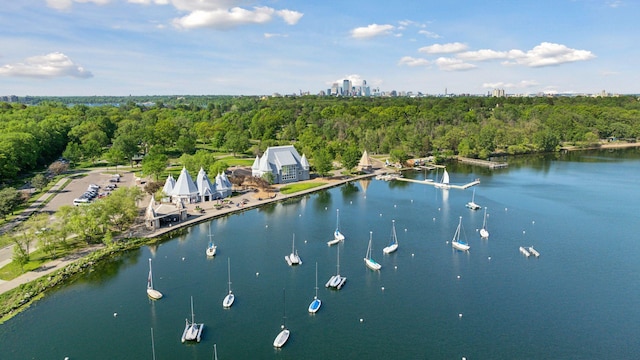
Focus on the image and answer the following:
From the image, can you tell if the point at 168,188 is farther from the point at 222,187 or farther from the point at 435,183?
the point at 435,183

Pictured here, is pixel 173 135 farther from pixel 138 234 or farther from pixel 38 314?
pixel 38 314

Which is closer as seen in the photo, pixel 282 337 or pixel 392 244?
pixel 282 337

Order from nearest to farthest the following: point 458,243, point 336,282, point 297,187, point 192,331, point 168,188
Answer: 1. point 192,331
2. point 336,282
3. point 458,243
4. point 168,188
5. point 297,187

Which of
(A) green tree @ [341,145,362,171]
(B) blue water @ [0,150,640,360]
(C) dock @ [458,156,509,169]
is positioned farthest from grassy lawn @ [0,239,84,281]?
(C) dock @ [458,156,509,169]

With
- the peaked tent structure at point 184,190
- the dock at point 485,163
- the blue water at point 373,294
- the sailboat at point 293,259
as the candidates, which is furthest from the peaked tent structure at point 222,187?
the dock at point 485,163

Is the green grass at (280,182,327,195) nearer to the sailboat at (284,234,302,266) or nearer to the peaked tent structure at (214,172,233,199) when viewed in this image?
the peaked tent structure at (214,172,233,199)

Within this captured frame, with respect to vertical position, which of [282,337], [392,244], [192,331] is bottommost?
[282,337]

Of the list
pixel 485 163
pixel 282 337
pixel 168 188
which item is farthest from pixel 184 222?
pixel 485 163

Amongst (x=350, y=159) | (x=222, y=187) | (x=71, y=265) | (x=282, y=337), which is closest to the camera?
(x=282, y=337)

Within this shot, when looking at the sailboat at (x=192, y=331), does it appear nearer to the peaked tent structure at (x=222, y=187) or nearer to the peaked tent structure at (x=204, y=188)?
the peaked tent structure at (x=204, y=188)
